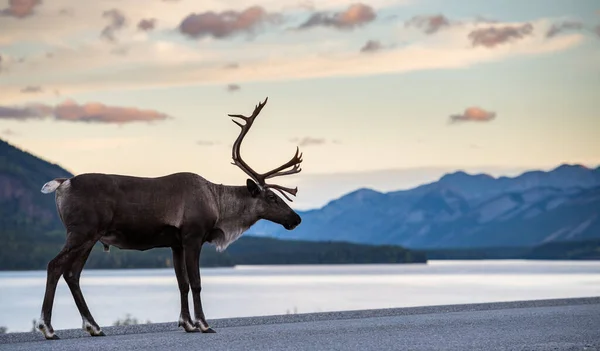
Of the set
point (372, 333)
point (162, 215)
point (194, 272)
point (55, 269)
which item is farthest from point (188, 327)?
point (372, 333)

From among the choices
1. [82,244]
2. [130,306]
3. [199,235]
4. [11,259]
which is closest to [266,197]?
[199,235]

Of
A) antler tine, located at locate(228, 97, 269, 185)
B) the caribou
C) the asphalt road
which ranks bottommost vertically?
the asphalt road

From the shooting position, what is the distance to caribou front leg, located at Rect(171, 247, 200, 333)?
1819 cm

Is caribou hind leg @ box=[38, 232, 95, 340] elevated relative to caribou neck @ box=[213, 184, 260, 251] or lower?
lower

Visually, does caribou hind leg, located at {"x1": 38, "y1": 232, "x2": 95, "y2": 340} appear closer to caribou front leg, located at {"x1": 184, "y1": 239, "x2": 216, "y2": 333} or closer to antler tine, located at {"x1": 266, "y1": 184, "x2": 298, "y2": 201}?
caribou front leg, located at {"x1": 184, "y1": 239, "x2": 216, "y2": 333}

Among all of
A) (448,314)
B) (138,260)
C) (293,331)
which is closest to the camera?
(293,331)

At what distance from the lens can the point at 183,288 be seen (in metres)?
18.2

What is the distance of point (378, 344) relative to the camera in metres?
15.6

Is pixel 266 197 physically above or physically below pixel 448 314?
above

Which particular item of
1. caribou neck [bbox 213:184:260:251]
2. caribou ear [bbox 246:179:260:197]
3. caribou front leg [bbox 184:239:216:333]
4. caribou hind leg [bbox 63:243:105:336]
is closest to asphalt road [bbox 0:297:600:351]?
caribou front leg [bbox 184:239:216:333]

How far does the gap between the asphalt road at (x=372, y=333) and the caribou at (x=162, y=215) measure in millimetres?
874

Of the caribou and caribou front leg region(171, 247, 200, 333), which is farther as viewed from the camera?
caribou front leg region(171, 247, 200, 333)

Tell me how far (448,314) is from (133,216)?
7796 mm

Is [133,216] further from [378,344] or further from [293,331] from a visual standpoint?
[378,344]
